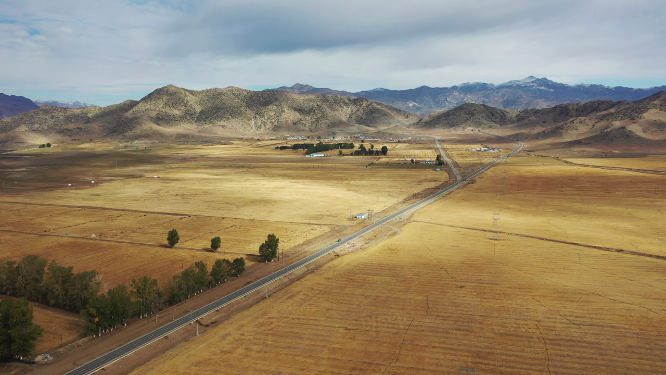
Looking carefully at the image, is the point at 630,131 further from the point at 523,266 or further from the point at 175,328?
the point at 175,328

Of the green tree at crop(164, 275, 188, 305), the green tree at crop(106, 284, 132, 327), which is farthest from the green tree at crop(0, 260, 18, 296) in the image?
the green tree at crop(164, 275, 188, 305)

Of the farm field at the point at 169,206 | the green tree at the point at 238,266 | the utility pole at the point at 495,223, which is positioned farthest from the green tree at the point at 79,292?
the utility pole at the point at 495,223

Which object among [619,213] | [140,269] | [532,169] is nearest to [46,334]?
[140,269]

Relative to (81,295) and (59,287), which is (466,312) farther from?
(59,287)

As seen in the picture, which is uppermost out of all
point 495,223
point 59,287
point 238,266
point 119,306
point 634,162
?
point 634,162

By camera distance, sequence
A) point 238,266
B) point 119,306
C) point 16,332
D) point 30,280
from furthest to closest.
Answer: point 238,266, point 30,280, point 119,306, point 16,332

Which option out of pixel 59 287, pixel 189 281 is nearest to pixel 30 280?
pixel 59 287

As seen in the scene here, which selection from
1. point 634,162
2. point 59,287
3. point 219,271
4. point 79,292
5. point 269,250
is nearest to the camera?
point 79,292
